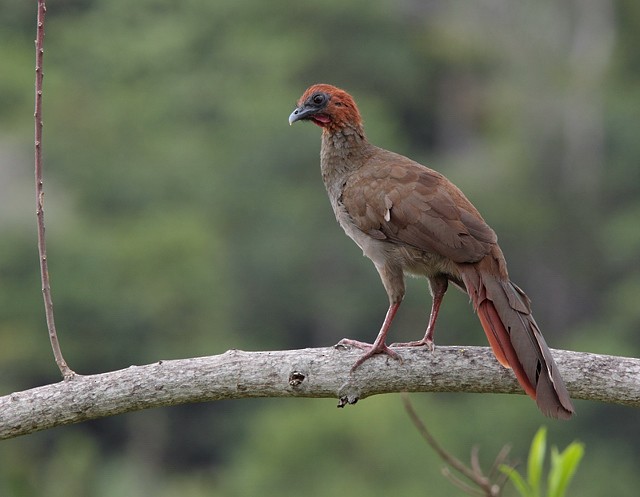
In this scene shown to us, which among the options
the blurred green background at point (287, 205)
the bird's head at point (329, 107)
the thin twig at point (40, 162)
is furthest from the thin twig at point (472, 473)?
the blurred green background at point (287, 205)

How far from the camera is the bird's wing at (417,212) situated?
5434 mm

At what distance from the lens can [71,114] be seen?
54.3m

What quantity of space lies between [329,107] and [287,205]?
44.9m

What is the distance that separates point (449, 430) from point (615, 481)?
17.9 feet

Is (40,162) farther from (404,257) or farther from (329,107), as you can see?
(329,107)

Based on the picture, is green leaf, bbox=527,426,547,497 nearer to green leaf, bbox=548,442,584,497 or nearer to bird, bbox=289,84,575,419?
green leaf, bbox=548,442,584,497

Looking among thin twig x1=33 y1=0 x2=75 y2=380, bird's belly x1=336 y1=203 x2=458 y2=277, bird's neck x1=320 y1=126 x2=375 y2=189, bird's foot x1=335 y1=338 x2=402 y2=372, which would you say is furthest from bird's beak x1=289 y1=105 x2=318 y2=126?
thin twig x1=33 y1=0 x2=75 y2=380

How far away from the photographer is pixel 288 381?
4840 millimetres

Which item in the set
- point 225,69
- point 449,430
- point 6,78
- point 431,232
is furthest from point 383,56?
point 431,232

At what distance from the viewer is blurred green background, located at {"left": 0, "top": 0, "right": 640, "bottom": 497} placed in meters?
39.8

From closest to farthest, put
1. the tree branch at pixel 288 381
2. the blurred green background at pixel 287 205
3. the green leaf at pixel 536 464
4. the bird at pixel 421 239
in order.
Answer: the green leaf at pixel 536 464 → the tree branch at pixel 288 381 → the bird at pixel 421 239 → the blurred green background at pixel 287 205

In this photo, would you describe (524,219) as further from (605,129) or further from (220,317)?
(220,317)

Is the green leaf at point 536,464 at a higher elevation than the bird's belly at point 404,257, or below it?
below

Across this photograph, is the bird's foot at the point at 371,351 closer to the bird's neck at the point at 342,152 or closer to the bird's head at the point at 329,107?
the bird's neck at the point at 342,152
